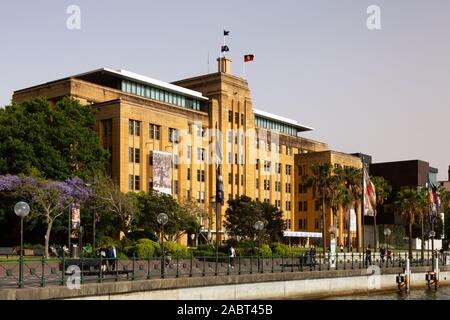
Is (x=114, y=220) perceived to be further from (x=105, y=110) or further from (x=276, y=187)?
(x=276, y=187)

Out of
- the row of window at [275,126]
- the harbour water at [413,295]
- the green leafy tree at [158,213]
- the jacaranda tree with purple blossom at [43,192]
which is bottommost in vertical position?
the harbour water at [413,295]

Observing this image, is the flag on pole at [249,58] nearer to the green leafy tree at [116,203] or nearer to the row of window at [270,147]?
the row of window at [270,147]

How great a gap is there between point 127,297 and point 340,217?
321 ft

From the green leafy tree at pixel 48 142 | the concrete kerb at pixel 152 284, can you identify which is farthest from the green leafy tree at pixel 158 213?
the concrete kerb at pixel 152 284

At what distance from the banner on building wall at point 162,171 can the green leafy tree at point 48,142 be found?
367 inches

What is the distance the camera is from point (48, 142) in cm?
7075

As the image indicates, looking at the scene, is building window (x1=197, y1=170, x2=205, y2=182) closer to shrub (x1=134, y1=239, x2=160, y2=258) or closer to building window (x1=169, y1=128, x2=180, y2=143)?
building window (x1=169, y1=128, x2=180, y2=143)

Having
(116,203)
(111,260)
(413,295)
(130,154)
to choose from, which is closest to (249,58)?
(130,154)

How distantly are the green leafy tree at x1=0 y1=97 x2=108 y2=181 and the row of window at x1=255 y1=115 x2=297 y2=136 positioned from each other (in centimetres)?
4678

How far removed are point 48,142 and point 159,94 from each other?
93.6 feet

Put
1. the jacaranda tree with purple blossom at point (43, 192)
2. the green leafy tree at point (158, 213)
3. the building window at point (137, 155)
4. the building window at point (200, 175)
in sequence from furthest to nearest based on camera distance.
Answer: the building window at point (200, 175) < the building window at point (137, 155) < the green leafy tree at point (158, 213) < the jacaranda tree with purple blossom at point (43, 192)

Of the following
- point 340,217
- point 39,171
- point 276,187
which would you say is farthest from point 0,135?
point 340,217

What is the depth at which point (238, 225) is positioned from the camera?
81.0 metres

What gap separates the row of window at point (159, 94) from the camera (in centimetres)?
9256
